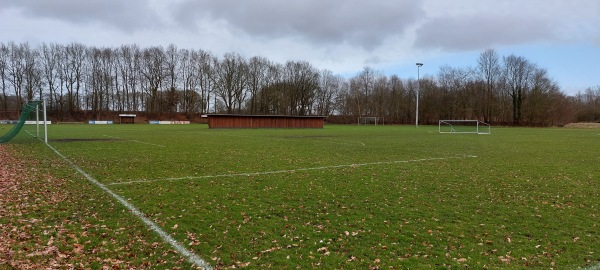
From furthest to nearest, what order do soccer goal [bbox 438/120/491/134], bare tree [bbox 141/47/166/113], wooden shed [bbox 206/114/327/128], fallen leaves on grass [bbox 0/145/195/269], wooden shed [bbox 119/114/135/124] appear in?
1. bare tree [bbox 141/47/166/113]
2. wooden shed [bbox 119/114/135/124]
3. wooden shed [bbox 206/114/327/128]
4. soccer goal [bbox 438/120/491/134]
5. fallen leaves on grass [bbox 0/145/195/269]

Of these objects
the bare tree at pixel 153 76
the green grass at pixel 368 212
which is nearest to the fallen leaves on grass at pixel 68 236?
the green grass at pixel 368 212

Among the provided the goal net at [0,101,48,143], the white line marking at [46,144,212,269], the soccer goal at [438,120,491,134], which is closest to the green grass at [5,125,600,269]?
the white line marking at [46,144,212,269]

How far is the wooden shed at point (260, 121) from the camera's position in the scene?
48875 mm

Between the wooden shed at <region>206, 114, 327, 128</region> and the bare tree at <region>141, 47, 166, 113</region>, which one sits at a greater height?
the bare tree at <region>141, 47, 166, 113</region>

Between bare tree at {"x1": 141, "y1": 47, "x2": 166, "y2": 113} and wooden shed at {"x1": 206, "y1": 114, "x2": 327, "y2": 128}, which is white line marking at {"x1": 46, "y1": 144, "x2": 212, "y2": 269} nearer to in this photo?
wooden shed at {"x1": 206, "y1": 114, "x2": 327, "y2": 128}

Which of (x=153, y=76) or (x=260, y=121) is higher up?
(x=153, y=76)

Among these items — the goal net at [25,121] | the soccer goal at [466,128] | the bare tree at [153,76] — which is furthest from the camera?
the bare tree at [153,76]

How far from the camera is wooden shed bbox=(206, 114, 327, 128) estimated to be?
160ft

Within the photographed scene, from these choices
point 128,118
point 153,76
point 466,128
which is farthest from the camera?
point 153,76

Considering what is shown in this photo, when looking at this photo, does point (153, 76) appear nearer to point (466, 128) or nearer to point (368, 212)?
point (466, 128)

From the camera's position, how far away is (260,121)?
5262 centimetres

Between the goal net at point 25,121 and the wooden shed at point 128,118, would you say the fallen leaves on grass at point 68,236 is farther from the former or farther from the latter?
the wooden shed at point 128,118

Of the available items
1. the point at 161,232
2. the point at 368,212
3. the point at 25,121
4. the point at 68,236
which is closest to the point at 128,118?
the point at 25,121

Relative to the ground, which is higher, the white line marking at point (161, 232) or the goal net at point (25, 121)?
the goal net at point (25, 121)
